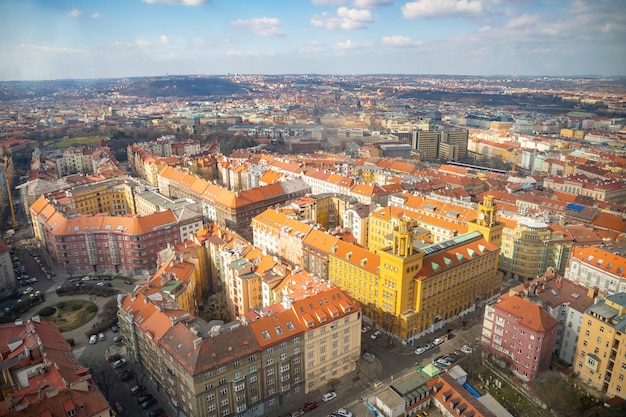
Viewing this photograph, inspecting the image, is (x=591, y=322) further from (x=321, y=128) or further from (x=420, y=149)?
(x=321, y=128)

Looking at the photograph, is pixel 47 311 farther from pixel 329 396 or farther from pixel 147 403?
pixel 329 396

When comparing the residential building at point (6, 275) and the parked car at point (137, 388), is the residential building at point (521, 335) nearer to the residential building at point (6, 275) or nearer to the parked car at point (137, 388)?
the parked car at point (137, 388)

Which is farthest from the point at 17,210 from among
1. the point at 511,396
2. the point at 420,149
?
the point at 420,149

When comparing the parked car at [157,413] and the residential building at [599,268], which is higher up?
the residential building at [599,268]

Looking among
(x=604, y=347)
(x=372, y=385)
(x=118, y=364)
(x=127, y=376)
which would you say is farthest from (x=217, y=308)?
(x=604, y=347)

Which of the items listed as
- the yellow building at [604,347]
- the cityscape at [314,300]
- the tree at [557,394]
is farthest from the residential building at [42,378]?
the yellow building at [604,347]
